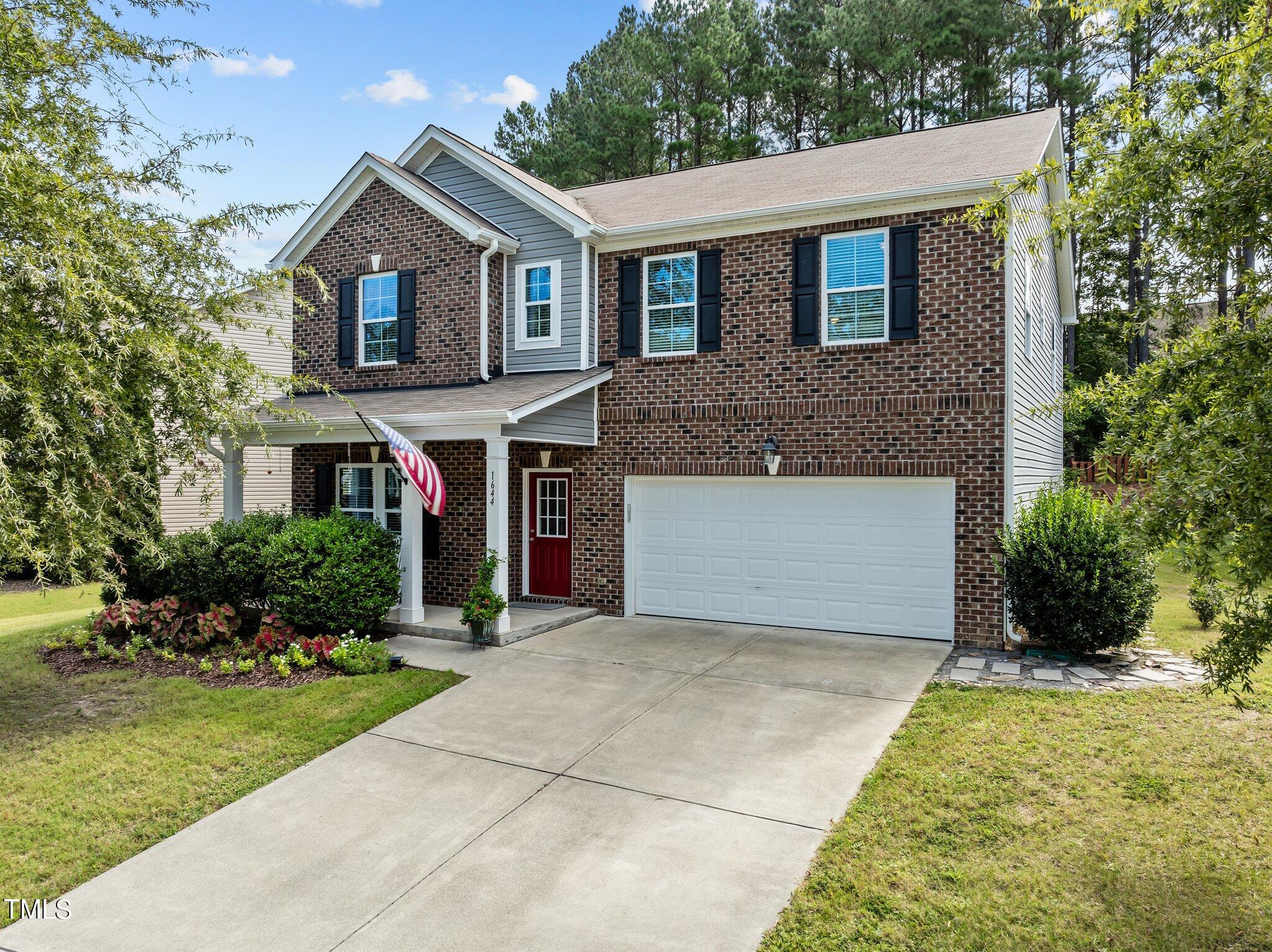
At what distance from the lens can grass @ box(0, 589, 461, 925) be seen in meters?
4.99

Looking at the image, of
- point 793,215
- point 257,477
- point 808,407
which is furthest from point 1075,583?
point 257,477

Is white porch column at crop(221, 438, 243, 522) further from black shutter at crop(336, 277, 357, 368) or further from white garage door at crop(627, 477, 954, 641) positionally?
white garage door at crop(627, 477, 954, 641)

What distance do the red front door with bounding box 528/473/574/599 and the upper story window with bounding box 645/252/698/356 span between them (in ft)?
8.02

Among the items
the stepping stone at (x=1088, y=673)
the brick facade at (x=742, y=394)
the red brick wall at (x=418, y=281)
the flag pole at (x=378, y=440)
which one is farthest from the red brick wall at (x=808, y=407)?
the flag pole at (x=378, y=440)

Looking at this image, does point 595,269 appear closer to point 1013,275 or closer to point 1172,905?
point 1013,275

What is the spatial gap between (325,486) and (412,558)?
3.50 metres

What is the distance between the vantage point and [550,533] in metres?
12.1

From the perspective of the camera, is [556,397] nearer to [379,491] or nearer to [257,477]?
[379,491]

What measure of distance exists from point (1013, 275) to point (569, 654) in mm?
6902

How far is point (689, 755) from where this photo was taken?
6152mm

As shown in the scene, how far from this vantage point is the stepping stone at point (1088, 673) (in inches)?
311

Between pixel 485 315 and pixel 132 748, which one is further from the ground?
pixel 485 315

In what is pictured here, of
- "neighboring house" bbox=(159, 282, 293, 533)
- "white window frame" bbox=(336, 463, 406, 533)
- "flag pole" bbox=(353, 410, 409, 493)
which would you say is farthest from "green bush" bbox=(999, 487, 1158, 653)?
"neighboring house" bbox=(159, 282, 293, 533)

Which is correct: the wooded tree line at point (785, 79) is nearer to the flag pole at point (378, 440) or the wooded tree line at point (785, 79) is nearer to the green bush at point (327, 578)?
the flag pole at point (378, 440)
